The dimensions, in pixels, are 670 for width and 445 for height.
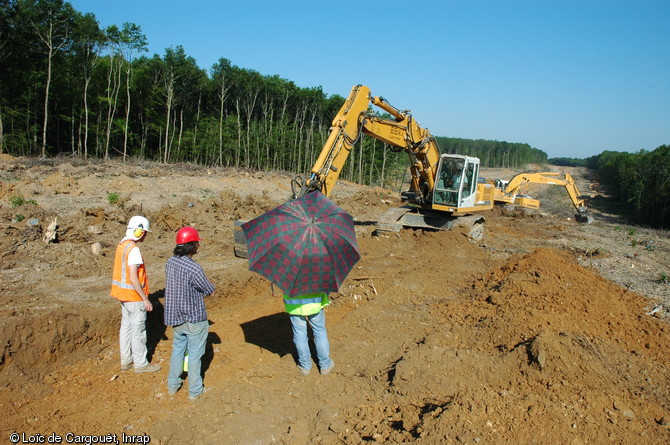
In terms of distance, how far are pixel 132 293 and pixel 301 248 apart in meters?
2.01

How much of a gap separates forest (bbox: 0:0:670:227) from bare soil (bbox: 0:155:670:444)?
19.5 metres

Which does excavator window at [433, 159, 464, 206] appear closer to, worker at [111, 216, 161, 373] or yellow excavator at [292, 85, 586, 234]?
yellow excavator at [292, 85, 586, 234]

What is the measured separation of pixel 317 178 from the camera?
955 cm

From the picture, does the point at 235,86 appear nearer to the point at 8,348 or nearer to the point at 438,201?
the point at 438,201

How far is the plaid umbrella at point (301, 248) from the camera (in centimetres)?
458

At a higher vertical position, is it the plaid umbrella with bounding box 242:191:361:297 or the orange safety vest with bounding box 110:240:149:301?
the plaid umbrella with bounding box 242:191:361:297

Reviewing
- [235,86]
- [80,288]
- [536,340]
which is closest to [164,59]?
[235,86]

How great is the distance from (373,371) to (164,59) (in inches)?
1425

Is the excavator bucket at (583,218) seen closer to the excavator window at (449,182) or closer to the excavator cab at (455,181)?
the excavator cab at (455,181)

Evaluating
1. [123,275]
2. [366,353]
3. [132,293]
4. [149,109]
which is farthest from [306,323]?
[149,109]

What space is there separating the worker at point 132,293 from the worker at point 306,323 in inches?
62.4

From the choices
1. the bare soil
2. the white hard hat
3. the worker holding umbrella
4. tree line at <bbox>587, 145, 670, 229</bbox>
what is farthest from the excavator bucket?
the white hard hat

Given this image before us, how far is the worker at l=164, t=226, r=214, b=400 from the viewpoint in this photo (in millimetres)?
4434

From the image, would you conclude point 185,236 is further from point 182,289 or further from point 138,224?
point 138,224
